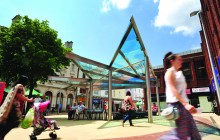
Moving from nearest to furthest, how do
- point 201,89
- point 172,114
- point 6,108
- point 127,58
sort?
point 172,114
point 6,108
point 127,58
point 201,89

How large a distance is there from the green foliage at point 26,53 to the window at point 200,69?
25.1m

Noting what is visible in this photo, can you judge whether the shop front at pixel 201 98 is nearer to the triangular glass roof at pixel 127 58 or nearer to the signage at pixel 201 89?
the signage at pixel 201 89

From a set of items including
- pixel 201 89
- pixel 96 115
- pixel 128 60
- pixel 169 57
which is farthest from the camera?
pixel 201 89

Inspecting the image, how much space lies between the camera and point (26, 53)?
15164 mm

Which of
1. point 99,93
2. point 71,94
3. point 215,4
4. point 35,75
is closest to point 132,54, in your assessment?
point 35,75

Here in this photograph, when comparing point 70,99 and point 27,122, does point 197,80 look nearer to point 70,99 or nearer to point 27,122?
point 70,99

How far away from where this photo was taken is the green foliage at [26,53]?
1514 centimetres

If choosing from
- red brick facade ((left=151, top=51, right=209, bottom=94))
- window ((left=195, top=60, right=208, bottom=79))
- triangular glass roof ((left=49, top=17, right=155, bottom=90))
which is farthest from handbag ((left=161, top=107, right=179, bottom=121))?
window ((left=195, top=60, right=208, bottom=79))

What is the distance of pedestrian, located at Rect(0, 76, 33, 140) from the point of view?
3590mm

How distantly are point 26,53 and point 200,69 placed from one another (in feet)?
93.3

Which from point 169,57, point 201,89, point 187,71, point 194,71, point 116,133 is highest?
point 187,71

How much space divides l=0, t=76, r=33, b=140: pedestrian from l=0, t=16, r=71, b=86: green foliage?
38.5 ft

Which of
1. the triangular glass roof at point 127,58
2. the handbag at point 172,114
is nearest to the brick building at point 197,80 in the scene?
the triangular glass roof at point 127,58

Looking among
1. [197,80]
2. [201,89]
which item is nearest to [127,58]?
[201,89]
